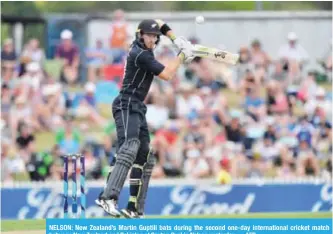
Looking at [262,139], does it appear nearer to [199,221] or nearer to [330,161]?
[330,161]

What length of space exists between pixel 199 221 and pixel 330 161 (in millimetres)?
9961

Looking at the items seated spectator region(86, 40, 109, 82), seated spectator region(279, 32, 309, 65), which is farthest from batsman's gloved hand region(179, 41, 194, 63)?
seated spectator region(279, 32, 309, 65)

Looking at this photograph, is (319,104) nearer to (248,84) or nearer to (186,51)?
(248,84)

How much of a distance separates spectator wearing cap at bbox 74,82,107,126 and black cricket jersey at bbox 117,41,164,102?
387 inches

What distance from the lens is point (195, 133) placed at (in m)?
21.5

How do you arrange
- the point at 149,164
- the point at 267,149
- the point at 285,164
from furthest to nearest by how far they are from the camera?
1. the point at 267,149
2. the point at 285,164
3. the point at 149,164

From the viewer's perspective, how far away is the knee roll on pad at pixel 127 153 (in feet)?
41.7

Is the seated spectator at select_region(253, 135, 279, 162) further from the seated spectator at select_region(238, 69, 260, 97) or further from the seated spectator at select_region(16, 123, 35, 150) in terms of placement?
the seated spectator at select_region(16, 123, 35, 150)

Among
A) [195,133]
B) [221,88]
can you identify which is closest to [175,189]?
[195,133]

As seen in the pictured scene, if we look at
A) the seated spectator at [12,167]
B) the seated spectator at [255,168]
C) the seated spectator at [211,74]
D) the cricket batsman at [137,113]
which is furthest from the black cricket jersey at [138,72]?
the seated spectator at [211,74]

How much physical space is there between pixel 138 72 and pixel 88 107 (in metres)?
10.1

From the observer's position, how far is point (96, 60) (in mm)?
24812

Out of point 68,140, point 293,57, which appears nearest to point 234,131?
point 68,140

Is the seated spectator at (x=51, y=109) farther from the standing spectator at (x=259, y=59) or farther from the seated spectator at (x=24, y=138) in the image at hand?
the standing spectator at (x=259, y=59)
